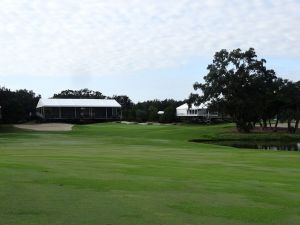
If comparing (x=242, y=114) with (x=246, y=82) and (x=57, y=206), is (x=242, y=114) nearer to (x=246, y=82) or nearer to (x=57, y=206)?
(x=246, y=82)

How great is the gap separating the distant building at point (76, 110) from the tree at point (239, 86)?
137ft

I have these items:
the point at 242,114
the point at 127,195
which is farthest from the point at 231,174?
the point at 242,114

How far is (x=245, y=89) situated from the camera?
8412 cm

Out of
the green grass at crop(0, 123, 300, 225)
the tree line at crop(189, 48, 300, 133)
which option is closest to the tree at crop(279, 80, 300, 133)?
the tree line at crop(189, 48, 300, 133)

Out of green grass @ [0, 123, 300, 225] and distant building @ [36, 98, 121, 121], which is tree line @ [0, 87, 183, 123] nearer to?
distant building @ [36, 98, 121, 121]

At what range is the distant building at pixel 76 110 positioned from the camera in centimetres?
11781

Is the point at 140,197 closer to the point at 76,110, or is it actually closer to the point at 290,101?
the point at 290,101

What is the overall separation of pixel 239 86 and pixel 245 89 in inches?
56.8

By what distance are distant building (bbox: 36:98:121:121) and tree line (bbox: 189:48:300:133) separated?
41382 mm

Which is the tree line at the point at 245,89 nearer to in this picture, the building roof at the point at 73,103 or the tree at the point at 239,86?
the tree at the point at 239,86

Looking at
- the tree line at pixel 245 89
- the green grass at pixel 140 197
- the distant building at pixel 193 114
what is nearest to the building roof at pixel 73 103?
the distant building at pixel 193 114

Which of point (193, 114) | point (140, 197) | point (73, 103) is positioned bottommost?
point (140, 197)

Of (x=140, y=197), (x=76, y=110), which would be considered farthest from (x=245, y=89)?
(x=140, y=197)

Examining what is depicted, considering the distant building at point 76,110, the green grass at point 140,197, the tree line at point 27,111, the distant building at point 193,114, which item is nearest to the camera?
the green grass at point 140,197
